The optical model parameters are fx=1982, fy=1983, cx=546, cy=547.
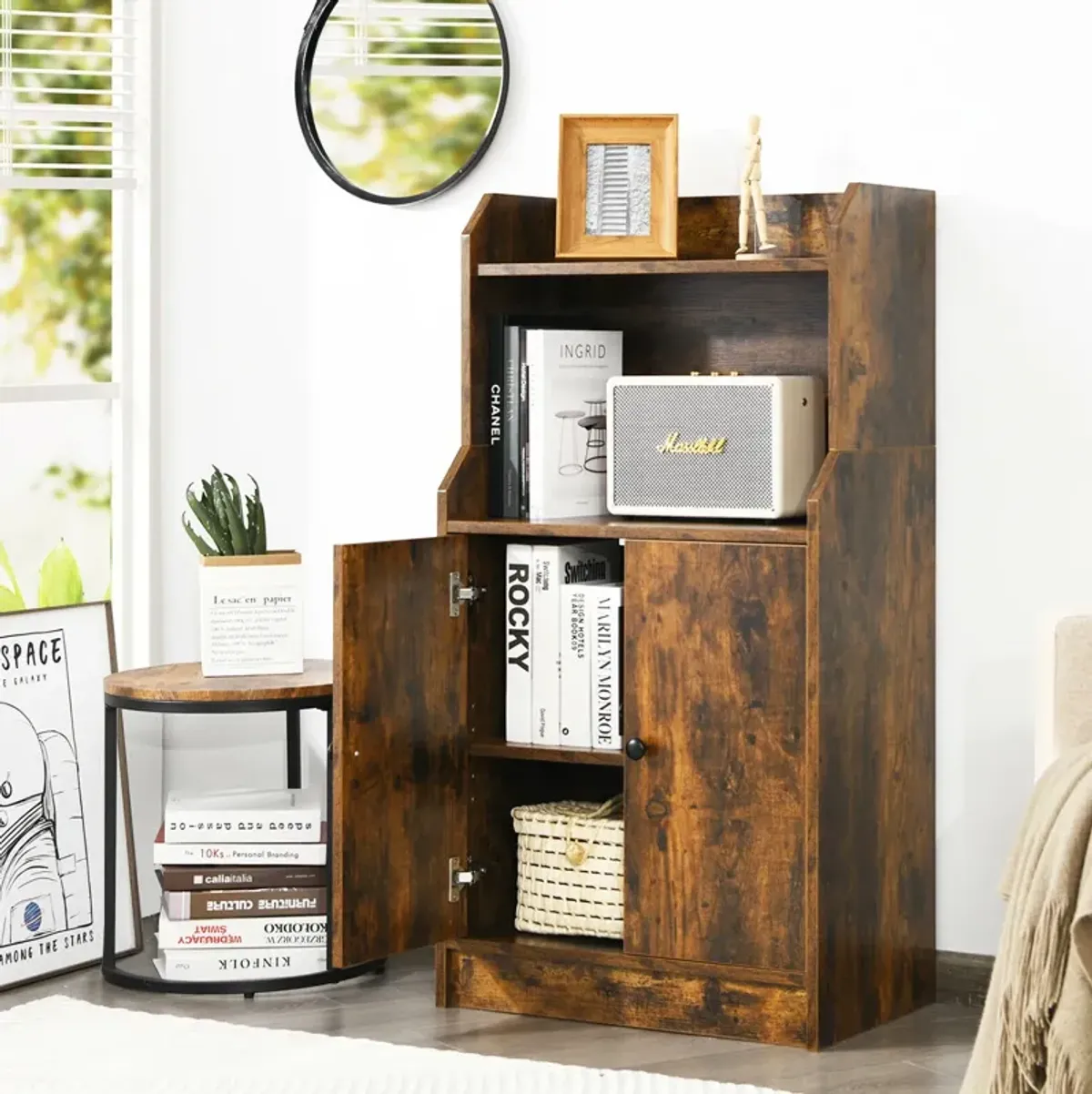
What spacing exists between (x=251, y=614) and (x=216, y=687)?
0.50ft

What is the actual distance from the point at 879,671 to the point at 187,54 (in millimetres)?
1751

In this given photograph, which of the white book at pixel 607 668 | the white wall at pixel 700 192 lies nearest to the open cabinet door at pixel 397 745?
the white book at pixel 607 668

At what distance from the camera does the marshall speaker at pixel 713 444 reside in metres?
2.97

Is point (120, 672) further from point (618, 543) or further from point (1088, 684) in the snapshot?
point (1088, 684)

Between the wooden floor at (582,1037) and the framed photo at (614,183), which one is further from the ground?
the framed photo at (614,183)

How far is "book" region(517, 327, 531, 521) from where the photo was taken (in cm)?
315

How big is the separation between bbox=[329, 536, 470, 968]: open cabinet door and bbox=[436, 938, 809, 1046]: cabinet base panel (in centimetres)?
8

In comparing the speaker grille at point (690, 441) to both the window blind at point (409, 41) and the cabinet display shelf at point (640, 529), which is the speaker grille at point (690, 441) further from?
the window blind at point (409, 41)

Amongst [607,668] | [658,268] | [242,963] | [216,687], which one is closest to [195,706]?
[216,687]

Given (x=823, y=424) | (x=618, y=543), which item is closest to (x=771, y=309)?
(x=823, y=424)

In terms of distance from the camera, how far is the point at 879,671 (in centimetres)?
304

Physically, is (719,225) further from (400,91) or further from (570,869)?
(570,869)

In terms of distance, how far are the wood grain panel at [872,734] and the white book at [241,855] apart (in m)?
0.87

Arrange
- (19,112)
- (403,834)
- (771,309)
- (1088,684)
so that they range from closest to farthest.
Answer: (1088,684)
(403,834)
(771,309)
(19,112)
